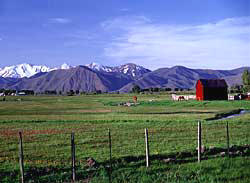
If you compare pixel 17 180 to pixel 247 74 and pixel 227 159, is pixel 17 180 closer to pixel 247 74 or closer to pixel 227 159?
pixel 227 159

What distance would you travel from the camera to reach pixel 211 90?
9994 centimetres

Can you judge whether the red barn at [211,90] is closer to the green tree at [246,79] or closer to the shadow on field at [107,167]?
the green tree at [246,79]

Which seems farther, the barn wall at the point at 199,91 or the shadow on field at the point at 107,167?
the barn wall at the point at 199,91

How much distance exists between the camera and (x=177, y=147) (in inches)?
865

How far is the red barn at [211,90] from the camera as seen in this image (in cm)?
9856

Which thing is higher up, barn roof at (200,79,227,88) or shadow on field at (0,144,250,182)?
barn roof at (200,79,227,88)

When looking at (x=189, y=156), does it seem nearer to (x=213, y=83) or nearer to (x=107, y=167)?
(x=107, y=167)

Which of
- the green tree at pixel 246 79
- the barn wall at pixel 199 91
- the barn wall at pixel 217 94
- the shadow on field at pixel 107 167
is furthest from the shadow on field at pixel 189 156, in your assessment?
the green tree at pixel 246 79

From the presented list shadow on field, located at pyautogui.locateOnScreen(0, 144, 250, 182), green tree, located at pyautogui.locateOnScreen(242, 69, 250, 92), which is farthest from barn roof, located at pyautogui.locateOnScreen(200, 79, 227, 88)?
shadow on field, located at pyautogui.locateOnScreen(0, 144, 250, 182)

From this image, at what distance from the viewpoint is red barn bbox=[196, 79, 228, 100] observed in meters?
98.6

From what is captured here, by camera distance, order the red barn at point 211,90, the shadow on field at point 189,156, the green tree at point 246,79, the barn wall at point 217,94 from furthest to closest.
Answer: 1. the green tree at point 246,79
2. the barn wall at point 217,94
3. the red barn at point 211,90
4. the shadow on field at point 189,156

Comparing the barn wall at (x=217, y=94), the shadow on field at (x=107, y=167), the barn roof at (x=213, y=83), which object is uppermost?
the barn roof at (x=213, y=83)

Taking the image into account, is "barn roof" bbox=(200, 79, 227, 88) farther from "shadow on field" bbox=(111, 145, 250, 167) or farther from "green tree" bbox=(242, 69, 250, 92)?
"shadow on field" bbox=(111, 145, 250, 167)

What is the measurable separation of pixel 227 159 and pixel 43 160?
10.1m
